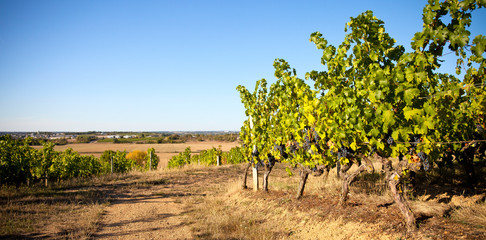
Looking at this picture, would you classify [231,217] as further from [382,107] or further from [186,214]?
[382,107]

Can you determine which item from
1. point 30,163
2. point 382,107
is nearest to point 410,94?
point 382,107

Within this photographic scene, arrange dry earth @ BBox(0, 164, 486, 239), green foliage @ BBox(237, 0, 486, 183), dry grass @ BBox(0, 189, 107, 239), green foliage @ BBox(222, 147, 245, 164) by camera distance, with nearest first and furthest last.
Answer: green foliage @ BBox(237, 0, 486, 183), dry earth @ BBox(0, 164, 486, 239), dry grass @ BBox(0, 189, 107, 239), green foliage @ BBox(222, 147, 245, 164)

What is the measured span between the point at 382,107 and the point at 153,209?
21.1ft

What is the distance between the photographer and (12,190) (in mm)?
9039

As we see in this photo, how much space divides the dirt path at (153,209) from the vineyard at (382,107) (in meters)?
3.02

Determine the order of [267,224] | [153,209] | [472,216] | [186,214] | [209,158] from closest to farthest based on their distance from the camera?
[472,216] < [267,224] < [186,214] < [153,209] < [209,158]

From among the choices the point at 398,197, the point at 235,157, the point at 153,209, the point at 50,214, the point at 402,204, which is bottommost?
the point at 235,157

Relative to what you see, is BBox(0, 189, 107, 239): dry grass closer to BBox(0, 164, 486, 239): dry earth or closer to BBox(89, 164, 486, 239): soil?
BBox(0, 164, 486, 239): dry earth

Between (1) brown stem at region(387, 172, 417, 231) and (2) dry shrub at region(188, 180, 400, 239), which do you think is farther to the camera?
(2) dry shrub at region(188, 180, 400, 239)

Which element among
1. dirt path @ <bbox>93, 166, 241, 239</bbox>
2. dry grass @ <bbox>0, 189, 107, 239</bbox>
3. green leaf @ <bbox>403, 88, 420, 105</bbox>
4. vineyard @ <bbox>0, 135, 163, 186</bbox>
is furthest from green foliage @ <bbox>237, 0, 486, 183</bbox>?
vineyard @ <bbox>0, 135, 163, 186</bbox>

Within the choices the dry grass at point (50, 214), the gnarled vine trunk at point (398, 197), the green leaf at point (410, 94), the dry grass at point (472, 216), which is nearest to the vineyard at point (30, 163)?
the dry grass at point (50, 214)

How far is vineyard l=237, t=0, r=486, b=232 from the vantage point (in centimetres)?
320

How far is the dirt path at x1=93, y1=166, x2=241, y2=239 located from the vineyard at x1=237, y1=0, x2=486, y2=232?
9.92 ft

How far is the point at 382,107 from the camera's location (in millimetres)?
3592
